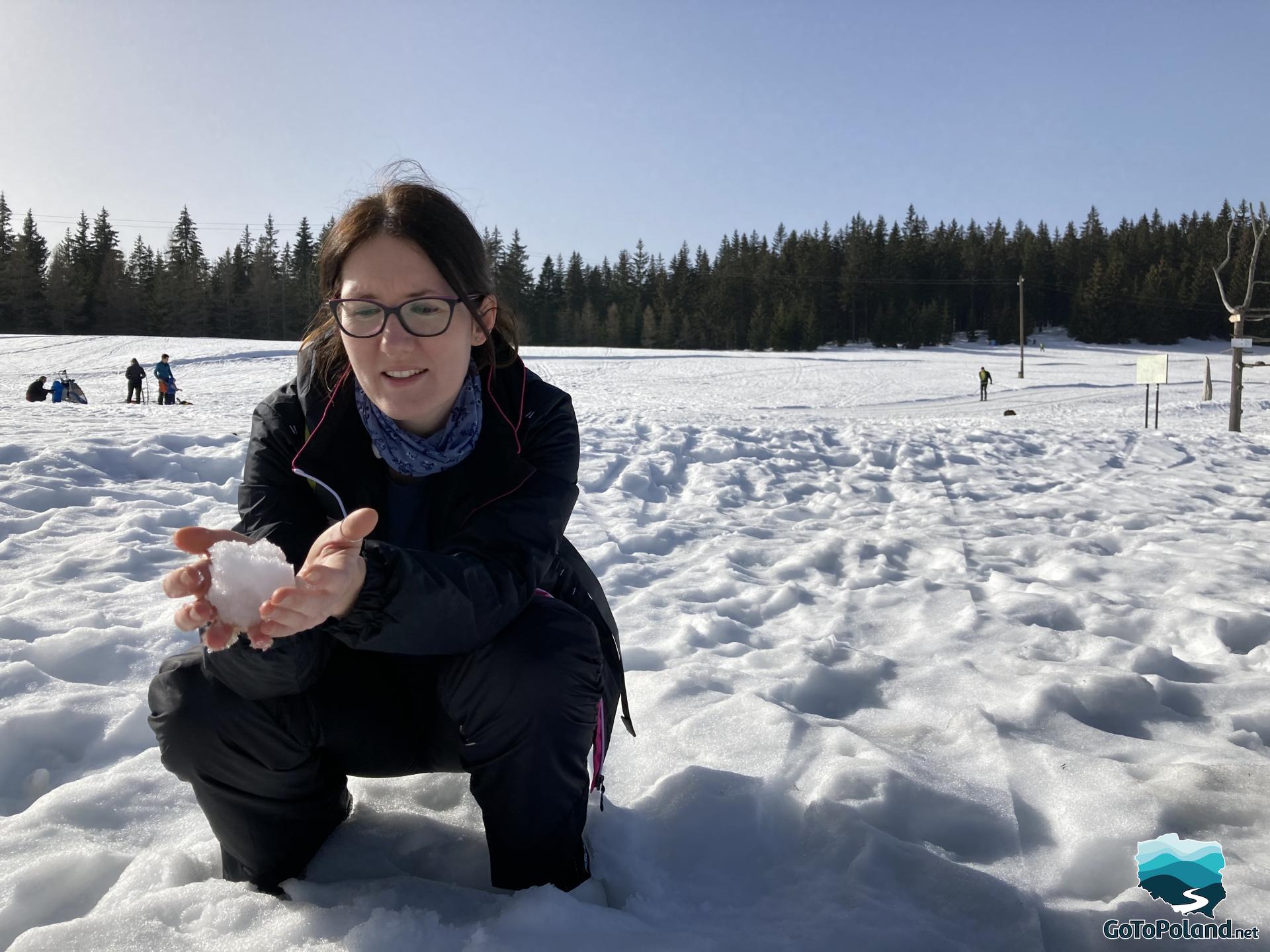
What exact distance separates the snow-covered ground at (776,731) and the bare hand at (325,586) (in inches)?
23.7

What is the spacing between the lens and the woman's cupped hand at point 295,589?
3.97ft

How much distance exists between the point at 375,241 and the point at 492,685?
98cm

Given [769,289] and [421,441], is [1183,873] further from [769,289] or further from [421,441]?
[769,289]

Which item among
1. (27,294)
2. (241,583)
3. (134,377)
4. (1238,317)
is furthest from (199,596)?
(27,294)

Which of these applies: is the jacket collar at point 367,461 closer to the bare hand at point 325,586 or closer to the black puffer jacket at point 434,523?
the black puffer jacket at point 434,523

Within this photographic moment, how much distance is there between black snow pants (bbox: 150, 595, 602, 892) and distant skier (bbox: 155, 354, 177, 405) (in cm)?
1992

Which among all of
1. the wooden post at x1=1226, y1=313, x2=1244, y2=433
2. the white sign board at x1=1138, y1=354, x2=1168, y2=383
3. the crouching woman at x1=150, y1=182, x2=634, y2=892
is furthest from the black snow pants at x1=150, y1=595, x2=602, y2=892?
the white sign board at x1=1138, y1=354, x2=1168, y2=383

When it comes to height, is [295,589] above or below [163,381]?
below

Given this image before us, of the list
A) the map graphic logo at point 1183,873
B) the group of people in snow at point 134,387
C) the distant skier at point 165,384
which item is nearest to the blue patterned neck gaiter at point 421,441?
the map graphic logo at point 1183,873

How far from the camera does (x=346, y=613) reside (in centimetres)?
134

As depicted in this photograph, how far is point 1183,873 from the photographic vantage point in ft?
5.29

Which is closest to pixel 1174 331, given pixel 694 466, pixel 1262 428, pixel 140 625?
pixel 1262 428

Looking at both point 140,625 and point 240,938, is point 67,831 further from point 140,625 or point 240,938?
point 140,625

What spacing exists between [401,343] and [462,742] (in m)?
0.86
